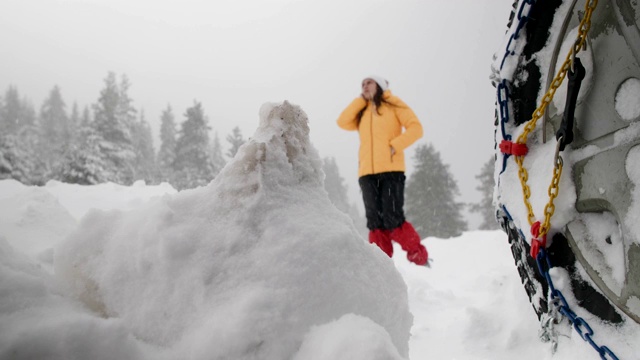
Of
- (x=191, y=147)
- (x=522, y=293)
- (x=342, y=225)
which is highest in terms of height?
(x=191, y=147)

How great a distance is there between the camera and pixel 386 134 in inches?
176

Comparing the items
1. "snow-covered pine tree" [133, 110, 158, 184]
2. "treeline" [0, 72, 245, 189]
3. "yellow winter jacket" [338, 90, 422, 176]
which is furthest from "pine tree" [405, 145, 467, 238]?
"snow-covered pine tree" [133, 110, 158, 184]

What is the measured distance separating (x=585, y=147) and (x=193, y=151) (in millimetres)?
24998

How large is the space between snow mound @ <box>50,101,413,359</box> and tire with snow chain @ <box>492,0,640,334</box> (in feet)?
2.96

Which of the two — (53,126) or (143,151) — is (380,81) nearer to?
(143,151)

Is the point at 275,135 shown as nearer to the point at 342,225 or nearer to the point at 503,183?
the point at 342,225

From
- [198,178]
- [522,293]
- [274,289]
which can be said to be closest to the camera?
[274,289]

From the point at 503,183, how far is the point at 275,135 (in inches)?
51.4

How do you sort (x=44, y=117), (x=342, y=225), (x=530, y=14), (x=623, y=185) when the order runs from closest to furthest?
(x=342, y=225), (x=623, y=185), (x=530, y=14), (x=44, y=117)

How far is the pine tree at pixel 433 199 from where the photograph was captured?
79.5 ft

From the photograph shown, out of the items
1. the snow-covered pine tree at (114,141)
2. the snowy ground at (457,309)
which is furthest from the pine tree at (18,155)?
the snowy ground at (457,309)

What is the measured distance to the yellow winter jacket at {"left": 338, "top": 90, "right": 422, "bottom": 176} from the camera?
4.45m

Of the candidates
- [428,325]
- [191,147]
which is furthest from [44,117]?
[428,325]

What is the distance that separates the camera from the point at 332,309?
1.01 metres
